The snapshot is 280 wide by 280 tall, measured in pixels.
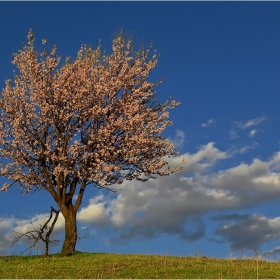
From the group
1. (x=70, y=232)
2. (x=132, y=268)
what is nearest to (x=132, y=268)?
(x=132, y=268)

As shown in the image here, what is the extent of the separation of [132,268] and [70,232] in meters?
9.11

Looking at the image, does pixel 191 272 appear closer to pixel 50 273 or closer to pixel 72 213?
pixel 50 273

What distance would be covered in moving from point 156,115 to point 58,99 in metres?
7.62

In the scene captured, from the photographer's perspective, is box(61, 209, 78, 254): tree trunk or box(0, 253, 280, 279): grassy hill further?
box(61, 209, 78, 254): tree trunk

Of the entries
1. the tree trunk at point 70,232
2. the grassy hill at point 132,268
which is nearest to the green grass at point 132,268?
the grassy hill at point 132,268

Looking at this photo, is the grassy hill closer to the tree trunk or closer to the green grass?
the green grass

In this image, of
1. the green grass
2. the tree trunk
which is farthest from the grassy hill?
the tree trunk

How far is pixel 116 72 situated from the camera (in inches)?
1452

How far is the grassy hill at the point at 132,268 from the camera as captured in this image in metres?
24.0

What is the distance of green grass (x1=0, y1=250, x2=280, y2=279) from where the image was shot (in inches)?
944

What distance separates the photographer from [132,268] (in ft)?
84.1

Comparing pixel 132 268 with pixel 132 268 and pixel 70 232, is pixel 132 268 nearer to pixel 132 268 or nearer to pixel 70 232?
pixel 132 268

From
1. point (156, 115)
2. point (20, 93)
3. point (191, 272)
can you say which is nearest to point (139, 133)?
point (156, 115)

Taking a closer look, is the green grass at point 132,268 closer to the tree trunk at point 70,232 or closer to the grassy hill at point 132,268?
the grassy hill at point 132,268
